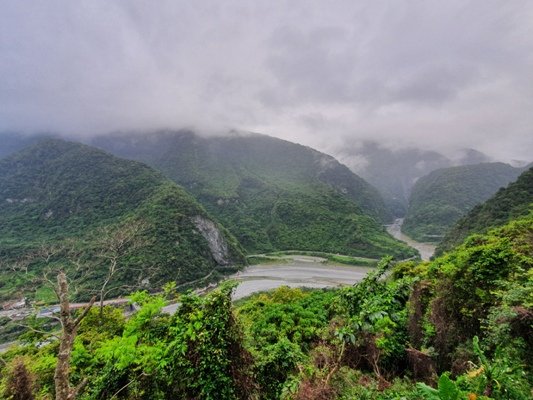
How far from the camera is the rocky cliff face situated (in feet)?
314

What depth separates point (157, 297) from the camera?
9.29 meters

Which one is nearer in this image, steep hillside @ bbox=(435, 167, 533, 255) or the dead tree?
the dead tree

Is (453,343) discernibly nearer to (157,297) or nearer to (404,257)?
(157,297)

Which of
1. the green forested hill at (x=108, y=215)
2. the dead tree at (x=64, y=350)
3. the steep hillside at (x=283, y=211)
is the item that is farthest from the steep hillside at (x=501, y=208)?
the dead tree at (x=64, y=350)

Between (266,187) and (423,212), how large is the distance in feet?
309

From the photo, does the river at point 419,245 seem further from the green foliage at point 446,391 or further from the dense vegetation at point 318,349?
the green foliage at point 446,391

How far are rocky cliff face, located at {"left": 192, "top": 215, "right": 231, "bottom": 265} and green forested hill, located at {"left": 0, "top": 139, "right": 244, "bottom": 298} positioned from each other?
1.18 ft

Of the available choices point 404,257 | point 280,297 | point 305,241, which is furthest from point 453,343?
point 305,241

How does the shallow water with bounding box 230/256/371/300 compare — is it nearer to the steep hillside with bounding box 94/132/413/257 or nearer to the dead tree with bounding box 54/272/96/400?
the steep hillside with bounding box 94/132/413/257

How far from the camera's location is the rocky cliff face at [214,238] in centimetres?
9569

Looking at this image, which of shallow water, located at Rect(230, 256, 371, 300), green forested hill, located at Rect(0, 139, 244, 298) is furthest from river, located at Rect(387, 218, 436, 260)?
green forested hill, located at Rect(0, 139, 244, 298)

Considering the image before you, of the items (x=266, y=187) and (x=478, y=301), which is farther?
(x=266, y=187)

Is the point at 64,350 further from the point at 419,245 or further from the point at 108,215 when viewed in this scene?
the point at 419,245

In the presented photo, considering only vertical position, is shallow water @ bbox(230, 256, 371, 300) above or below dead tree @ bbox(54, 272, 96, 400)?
below
